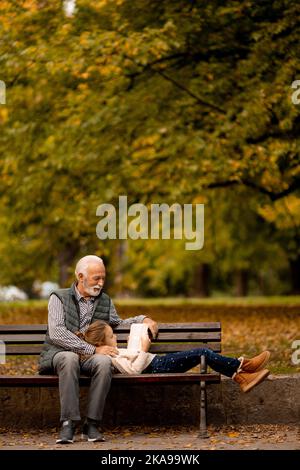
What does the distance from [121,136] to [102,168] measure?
630 mm

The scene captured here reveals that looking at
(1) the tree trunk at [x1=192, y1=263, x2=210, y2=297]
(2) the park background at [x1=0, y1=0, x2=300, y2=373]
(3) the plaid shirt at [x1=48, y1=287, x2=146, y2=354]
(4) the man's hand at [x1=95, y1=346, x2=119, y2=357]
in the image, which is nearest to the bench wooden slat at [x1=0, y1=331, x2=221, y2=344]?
(4) the man's hand at [x1=95, y1=346, x2=119, y2=357]

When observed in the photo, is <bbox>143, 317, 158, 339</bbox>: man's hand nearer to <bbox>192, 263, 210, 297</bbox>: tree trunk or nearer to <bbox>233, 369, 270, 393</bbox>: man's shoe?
<bbox>233, 369, 270, 393</bbox>: man's shoe

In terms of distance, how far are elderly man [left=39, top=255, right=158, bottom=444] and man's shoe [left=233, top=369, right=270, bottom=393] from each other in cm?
78

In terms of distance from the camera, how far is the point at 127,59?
44.0ft

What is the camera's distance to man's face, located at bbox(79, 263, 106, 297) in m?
7.33

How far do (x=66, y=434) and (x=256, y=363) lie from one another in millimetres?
1553

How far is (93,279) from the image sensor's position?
734 cm

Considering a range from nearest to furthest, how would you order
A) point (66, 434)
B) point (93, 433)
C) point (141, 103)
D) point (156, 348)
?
point (66, 434) < point (93, 433) < point (156, 348) < point (141, 103)

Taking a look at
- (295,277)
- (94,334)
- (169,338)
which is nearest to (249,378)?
(169,338)

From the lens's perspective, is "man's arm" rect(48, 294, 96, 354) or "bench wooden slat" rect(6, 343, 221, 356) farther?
"bench wooden slat" rect(6, 343, 221, 356)

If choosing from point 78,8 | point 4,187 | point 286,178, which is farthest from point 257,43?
point 4,187

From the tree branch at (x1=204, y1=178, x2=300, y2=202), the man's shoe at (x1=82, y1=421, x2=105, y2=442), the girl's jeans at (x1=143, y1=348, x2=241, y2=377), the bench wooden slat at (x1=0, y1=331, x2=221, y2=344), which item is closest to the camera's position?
the man's shoe at (x1=82, y1=421, x2=105, y2=442)

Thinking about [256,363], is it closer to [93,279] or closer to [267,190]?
[93,279]

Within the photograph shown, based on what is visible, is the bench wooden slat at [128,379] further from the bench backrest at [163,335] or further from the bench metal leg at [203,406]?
the bench backrest at [163,335]
